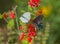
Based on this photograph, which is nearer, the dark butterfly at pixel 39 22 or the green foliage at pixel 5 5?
the dark butterfly at pixel 39 22

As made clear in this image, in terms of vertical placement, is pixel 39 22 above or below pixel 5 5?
below

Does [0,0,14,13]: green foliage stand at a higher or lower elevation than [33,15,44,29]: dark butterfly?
higher

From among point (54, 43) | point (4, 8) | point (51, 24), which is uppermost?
point (4, 8)

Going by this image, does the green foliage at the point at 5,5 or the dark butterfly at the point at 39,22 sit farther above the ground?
the green foliage at the point at 5,5

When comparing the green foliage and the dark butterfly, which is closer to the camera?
the dark butterfly

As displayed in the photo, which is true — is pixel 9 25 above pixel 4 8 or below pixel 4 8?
below

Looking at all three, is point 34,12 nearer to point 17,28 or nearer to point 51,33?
point 51,33

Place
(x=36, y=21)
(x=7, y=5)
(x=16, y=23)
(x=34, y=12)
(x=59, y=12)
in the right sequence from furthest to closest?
(x=7, y=5)
(x=16, y=23)
(x=34, y=12)
(x=59, y=12)
(x=36, y=21)

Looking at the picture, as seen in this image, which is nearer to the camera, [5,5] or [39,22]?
[39,22]

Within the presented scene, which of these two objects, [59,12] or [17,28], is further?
[17,28]

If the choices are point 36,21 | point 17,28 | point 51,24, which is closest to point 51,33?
point 51,24

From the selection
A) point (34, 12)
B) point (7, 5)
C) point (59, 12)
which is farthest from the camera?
point (7, 5)
